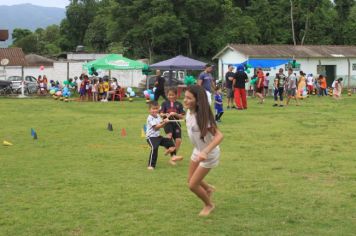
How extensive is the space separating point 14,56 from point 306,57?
781 inches

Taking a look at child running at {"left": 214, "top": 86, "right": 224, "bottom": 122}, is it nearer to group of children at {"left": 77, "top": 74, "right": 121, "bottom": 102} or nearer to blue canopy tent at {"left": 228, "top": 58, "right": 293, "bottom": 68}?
group of children at {"left": 77, "top": 74, "right": 121, "bottom": 102}

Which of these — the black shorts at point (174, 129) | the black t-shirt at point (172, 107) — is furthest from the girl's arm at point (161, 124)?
the black shorts at point (174, 129)

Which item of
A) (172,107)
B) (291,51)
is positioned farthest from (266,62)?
(172,107)

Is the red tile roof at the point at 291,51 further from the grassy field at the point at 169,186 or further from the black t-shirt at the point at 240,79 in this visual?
the grassy field at the point at 169,186

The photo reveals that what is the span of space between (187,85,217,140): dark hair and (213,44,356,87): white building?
3267 centimetres

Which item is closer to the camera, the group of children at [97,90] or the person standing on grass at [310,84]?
the group of children at [97,90]

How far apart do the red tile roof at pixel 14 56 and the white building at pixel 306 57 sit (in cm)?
1346

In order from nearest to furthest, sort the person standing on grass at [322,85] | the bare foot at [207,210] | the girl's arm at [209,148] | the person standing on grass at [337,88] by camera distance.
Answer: the girl's arm at [209,148]
the bare foot at [207,210]
the person standing on grass at [337,88]
the person standing on grass at [322,85]

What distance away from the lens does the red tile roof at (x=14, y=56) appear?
3559 centimetres

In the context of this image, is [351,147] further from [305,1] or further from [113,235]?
[305,1]

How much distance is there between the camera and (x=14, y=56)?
3784 centimetres

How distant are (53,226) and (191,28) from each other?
1713 inches

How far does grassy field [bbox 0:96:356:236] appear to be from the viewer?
6.15 m

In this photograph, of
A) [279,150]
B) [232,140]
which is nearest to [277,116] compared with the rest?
[232,140]
